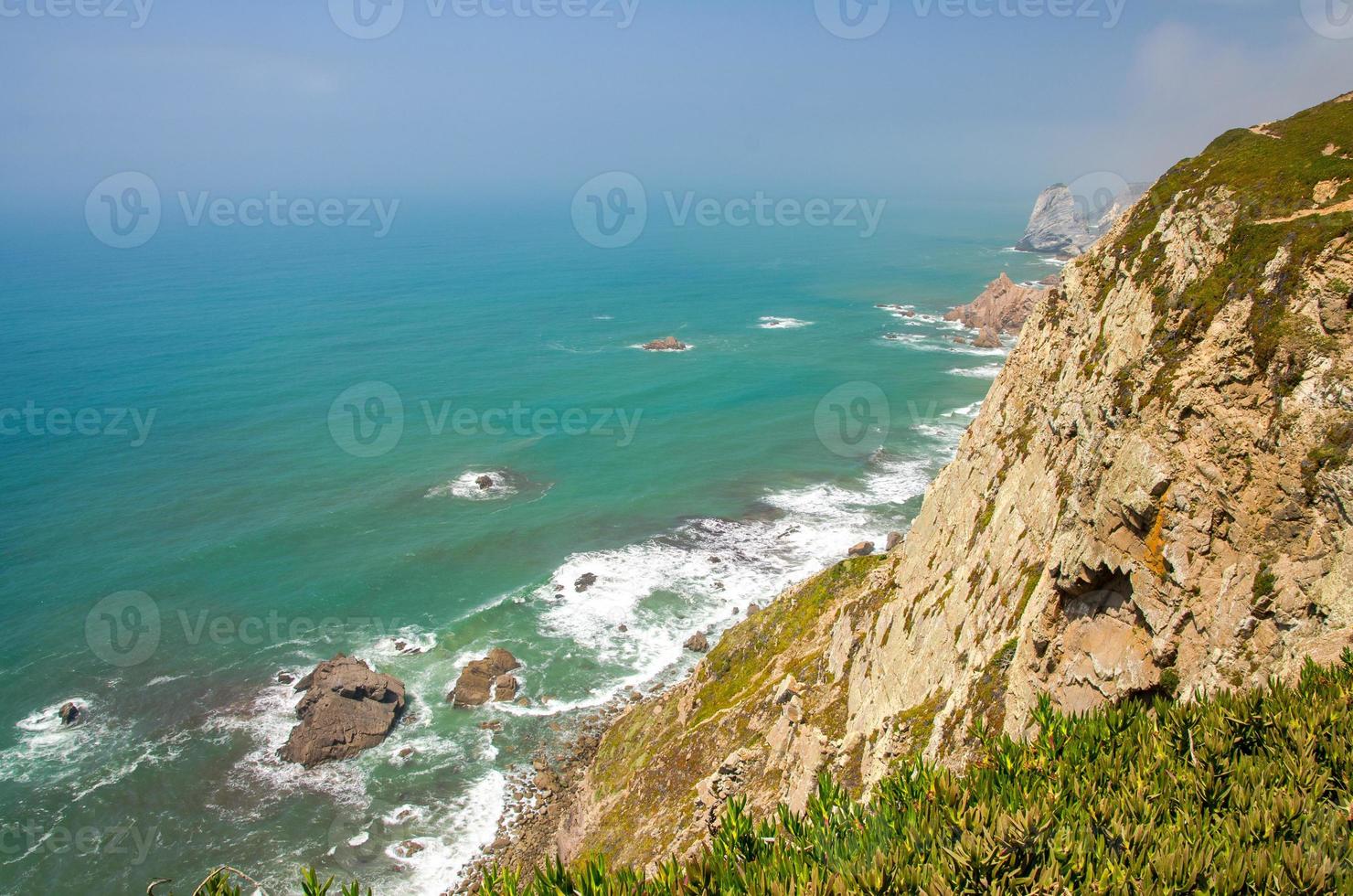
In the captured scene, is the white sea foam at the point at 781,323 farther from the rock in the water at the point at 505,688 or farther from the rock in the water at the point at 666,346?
the rock in the water at the point at 505,688

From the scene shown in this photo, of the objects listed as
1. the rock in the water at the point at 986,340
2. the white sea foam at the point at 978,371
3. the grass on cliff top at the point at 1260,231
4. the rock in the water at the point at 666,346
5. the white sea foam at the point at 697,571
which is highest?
the grass on cliff top at the point at 1260,231

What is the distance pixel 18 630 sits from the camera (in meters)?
52.0

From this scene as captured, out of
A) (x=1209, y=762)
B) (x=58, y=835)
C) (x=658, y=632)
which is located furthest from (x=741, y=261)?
(x=1209, y=762)

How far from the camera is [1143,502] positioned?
15.9 m

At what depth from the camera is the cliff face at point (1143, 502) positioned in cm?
1411

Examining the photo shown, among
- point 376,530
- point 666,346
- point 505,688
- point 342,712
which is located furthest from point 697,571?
point 666,346

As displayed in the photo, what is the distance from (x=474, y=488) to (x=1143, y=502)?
61.4m

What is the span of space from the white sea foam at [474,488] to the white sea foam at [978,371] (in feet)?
197

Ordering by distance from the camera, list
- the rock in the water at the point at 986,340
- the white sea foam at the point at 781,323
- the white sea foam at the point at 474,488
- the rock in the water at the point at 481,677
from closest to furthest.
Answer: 1. the rock in the water at the point at 481,677
2. the white sea foam at the point at 474,488
3. the rock in the water at the point at 986,340
4. the white sea foam at the point at 781,323

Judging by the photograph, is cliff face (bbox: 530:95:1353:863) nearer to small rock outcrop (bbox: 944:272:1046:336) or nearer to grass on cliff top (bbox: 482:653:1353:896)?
grass on cliff top (bbox: 482:653:1353:896)

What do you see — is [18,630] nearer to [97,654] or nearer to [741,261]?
[97,654]

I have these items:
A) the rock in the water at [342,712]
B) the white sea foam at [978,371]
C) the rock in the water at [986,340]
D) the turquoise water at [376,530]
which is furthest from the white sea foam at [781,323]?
the rock in the water at [342,712]

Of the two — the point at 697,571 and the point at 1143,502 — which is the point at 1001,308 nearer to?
the point at 697,571

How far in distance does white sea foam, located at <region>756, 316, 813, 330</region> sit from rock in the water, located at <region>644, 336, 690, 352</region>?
19145 millimetres
